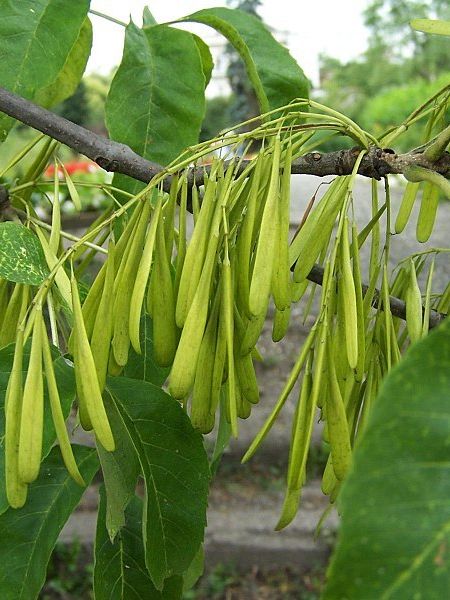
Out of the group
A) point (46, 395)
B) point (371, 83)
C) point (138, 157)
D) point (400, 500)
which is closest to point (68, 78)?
point (138, 157)

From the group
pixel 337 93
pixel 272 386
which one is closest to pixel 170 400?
pixel 272 386

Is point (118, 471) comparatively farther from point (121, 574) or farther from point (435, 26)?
point (435, 26)

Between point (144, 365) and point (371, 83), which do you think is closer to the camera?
point (144, 365)

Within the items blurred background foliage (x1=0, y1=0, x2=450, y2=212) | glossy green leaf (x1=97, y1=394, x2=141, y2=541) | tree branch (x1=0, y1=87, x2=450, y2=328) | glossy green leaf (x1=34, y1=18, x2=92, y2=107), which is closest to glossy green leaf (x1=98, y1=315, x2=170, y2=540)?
glossy green leaf (x1=97, y1=394, x2=141, y2=541)

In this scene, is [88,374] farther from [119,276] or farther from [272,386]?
[272,386]

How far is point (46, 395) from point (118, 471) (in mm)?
66

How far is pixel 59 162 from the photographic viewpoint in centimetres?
64

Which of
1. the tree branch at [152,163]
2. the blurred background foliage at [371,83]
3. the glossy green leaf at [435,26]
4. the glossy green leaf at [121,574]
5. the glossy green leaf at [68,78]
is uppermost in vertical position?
the blurred background foliage at [371,83]

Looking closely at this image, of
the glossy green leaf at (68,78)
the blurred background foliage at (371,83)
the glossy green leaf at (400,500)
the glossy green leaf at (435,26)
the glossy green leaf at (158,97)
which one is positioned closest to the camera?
the glossy green leaf at (400,500)

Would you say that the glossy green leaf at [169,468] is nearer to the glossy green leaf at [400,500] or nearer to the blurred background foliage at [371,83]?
the glossy green leaf at [400,500]

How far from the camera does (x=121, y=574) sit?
1.97ft

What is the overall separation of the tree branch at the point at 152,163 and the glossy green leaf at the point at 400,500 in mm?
213

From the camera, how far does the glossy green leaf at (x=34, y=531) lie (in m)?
0.56

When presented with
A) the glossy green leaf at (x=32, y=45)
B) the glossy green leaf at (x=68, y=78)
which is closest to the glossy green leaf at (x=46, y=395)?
the glossy green leaf at (x=32, y=45)
